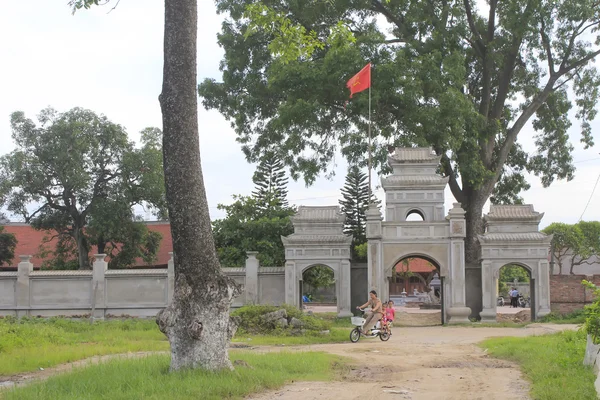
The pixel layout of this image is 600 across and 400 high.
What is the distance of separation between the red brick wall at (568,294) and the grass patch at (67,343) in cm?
1242

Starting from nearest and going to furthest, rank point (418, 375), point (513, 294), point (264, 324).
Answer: point (418, 375)
point (264, 324)
point (513, 294)

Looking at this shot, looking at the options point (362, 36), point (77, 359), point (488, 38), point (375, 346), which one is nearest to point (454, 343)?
point (375, 346)

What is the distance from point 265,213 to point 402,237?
35.0 feet

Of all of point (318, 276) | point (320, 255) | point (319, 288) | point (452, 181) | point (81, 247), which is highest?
point (452, 181)

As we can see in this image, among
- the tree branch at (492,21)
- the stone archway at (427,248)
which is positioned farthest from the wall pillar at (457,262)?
the tree branch at (492,21)

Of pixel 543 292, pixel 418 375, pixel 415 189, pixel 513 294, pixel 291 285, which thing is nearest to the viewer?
pixel 418 375

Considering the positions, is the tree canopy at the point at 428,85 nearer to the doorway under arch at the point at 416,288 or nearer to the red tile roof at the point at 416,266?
the doorway under arch at the point at 416,288

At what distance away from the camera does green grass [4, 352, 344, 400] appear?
7605 millimetres

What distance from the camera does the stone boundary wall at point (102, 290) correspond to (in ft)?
74.7

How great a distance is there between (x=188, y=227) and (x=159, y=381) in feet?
6.34

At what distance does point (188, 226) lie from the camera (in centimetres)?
902

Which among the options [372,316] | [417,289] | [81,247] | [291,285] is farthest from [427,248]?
[417,289]

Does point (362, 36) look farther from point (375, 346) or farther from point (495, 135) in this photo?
point (375, 346)

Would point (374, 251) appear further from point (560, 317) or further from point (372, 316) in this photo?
point (560, 317)
